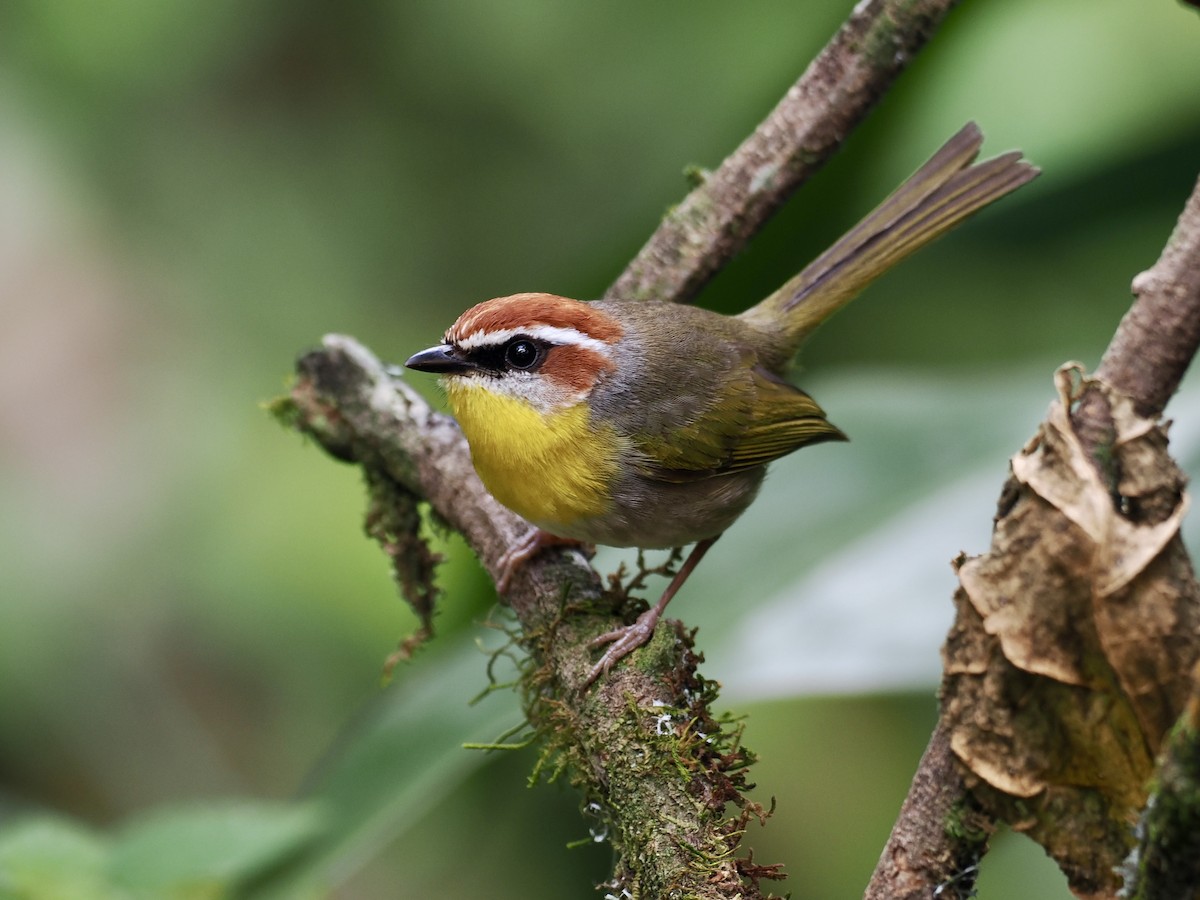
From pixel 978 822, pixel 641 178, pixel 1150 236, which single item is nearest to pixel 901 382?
pixel 1150 236

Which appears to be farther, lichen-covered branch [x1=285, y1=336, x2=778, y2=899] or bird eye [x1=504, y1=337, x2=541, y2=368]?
bird eye [x1=504, y1=337, x2=541, y2=368]

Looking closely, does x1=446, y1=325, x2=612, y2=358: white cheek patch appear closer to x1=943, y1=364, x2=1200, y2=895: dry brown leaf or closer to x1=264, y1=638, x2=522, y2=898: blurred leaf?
x1=264, y1=638, x2=522, y2=898: blurred leaf

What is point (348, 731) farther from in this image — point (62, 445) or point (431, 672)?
point (62, 445)

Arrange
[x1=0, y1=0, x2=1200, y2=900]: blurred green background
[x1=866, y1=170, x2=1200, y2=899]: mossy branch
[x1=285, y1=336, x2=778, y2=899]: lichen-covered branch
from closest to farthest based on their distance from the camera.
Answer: [x1=866, y1=170, x2=1200, y2=899]: mossy branch
[x1=285, y1=336, x2=778, y2=899]: lichen-covered branch
[x1=0, y1=0, x2=1200, y2=900]: blurred green background

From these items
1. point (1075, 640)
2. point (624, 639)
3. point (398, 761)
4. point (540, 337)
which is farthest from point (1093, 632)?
point (398, 761)

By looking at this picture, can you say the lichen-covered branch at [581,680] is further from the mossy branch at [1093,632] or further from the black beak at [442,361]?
the mossy branch at [1093,632]

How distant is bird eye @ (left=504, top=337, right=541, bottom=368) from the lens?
9.40 ft

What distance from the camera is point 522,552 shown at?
2.79 m

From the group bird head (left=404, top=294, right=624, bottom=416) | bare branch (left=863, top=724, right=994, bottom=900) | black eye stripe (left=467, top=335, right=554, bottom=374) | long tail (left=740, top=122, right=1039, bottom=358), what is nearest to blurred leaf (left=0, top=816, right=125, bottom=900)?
bird head (left=404, top=294, right=624, bottom=416)

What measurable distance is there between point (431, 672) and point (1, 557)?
99.8 inches

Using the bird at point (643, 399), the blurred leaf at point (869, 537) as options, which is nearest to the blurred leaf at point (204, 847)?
the bird at point (643, 399)

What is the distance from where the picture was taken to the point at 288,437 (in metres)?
5.23

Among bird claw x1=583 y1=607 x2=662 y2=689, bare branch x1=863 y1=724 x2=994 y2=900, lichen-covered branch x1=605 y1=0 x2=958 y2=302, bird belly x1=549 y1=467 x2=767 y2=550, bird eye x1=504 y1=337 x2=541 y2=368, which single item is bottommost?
bare branch x1=863 y1=724 x2=994 y2=900

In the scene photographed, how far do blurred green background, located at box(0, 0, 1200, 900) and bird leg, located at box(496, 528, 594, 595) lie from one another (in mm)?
276
